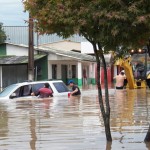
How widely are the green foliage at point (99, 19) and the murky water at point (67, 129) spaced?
1996mm

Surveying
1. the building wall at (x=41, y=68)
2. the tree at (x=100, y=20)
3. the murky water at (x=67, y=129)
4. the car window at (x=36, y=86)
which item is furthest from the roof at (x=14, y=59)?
the tree at (x=100, y=20)

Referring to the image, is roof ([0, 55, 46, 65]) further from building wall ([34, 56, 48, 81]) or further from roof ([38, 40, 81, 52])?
roof ([38, 40, 81, 52])

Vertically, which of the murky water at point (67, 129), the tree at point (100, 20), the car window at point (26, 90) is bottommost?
the murky water at point (67, 129)

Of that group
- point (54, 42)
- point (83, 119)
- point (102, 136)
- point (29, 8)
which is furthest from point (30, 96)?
point (54, 42)

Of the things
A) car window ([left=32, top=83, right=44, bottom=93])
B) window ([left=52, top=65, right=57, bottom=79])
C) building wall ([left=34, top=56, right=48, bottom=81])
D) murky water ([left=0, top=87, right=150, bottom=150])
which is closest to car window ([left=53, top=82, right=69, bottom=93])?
car window ([left=32, top=83, right=44, bottom=93])

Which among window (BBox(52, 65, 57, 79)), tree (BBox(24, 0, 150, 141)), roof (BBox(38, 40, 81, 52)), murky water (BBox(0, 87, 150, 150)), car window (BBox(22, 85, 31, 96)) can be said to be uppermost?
roof (BBox(38, 40, 81, 52))

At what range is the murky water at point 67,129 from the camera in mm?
9782

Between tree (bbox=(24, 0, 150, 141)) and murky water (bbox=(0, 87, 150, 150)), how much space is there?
185cm

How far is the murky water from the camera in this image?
978 cm

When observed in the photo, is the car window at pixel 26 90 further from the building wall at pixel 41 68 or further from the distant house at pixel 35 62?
the building wall at pixel 41 68

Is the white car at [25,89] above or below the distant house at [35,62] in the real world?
below

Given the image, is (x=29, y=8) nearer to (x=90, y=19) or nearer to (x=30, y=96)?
(x=90, y=19)

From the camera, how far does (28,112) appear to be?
16.7m

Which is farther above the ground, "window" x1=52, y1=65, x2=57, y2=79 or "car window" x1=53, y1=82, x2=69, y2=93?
"window" x1=52, y1=65, x2=57, y2=79
